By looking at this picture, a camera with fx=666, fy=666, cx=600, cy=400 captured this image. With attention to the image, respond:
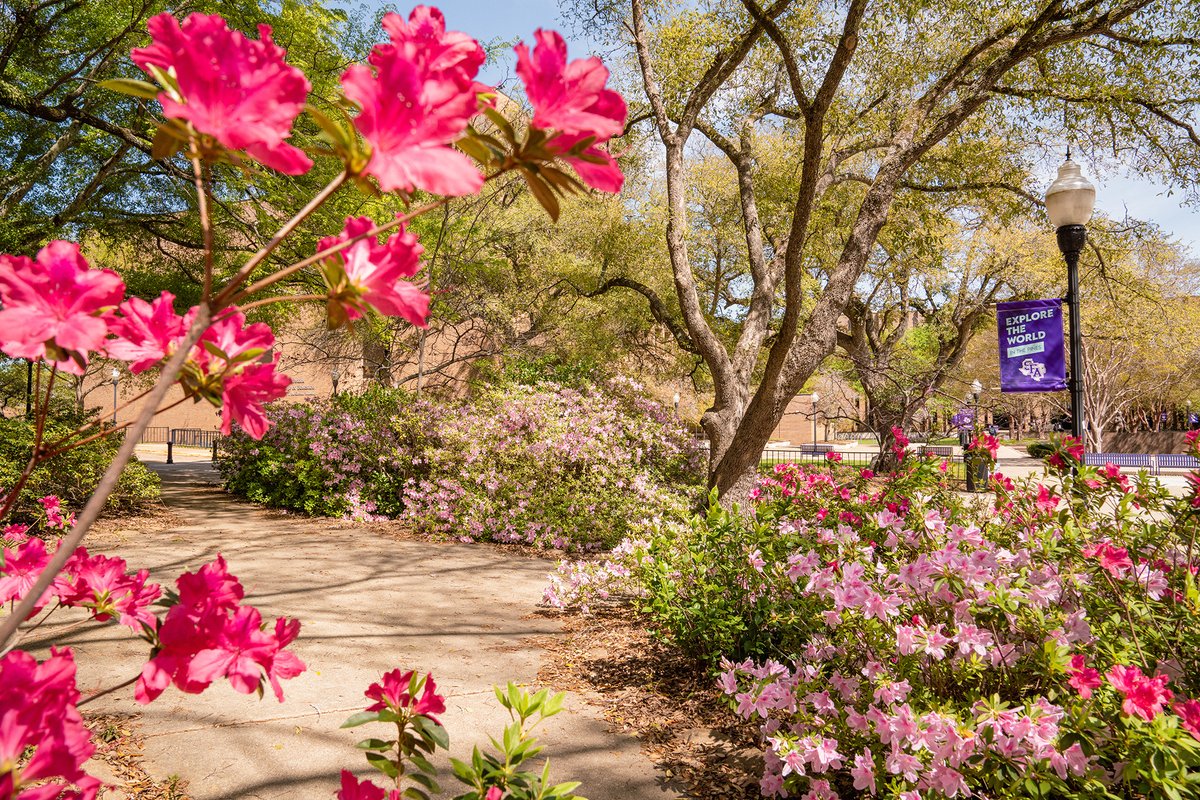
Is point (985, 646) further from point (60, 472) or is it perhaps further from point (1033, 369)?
point (60, 472)

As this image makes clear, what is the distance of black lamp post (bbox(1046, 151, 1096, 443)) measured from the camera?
586cm

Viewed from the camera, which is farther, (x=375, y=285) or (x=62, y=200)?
(x=62, y=200)

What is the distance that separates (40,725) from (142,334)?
0.47 meters

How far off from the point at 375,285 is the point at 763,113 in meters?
9.97

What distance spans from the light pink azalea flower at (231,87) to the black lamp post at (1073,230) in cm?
676

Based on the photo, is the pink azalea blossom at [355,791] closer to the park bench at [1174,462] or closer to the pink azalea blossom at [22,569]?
the pink azalea blossom at [22,569]

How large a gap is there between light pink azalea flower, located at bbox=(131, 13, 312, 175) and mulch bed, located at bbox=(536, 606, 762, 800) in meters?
3.03

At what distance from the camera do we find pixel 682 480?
36.0 ft

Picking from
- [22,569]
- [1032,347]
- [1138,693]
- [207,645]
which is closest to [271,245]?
[207,645]

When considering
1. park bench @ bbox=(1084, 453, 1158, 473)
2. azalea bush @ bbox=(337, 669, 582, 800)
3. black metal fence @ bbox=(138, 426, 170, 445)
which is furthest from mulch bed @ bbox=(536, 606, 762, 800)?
black metal fence @ bbox=(138, 426, 170, 445)

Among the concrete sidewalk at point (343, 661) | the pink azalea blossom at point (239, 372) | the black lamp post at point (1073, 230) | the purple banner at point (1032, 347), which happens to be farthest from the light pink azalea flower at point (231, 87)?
the purple banner at point (1032, 347)

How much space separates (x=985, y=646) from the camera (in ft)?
7.18

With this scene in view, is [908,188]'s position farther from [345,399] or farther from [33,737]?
[33,737]

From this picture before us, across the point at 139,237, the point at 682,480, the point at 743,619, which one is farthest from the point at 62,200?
the point at 743,619
